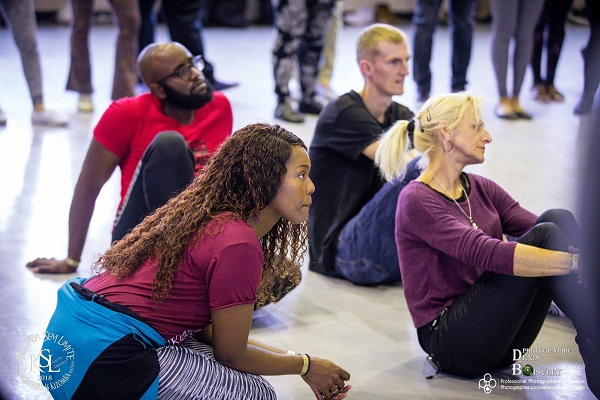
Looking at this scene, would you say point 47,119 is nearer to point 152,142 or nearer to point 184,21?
point 184,21

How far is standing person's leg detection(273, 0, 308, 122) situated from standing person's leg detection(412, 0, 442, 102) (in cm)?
76

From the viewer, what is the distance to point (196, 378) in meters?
1.86

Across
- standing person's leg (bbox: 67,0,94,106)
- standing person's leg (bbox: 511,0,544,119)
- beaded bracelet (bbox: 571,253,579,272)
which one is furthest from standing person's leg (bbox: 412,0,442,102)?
beaded bracelet (bbox: 571,253,579,272)

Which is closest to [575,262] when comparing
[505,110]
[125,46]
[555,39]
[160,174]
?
[160,174]

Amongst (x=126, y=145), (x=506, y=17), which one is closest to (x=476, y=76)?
(x=506, y=17)

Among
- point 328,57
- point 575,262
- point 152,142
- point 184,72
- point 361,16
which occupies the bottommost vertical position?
point 361,16

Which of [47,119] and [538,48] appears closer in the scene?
[47,119]

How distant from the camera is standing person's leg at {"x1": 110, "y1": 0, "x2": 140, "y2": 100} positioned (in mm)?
4891

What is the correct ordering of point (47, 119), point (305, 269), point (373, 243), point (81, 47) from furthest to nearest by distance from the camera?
point (81, 47) → point (47, 119) → point (305, 269) → point (373, 243)

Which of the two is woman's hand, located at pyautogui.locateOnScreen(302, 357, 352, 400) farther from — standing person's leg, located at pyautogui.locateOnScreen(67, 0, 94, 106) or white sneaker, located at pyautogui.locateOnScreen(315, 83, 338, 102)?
white sneaker, located at pyautogui.locateOnScreen(315, 83, 338, 102)

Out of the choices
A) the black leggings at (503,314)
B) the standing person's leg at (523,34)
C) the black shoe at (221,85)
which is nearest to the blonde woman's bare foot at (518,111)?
the standing person's leg at (523,34)

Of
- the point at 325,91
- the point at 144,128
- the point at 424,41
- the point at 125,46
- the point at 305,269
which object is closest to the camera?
the point at 144,128

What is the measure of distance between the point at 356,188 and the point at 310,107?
7.19 ft

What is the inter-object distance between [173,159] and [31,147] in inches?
83.8
